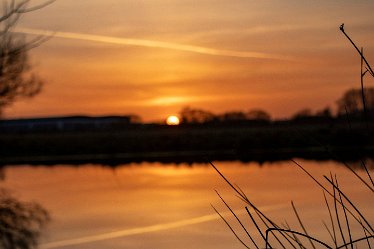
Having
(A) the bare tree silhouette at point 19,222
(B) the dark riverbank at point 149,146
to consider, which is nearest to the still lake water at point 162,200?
(A) the bare tree silhouette at point 19,222

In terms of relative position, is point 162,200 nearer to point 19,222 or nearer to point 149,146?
point 19,222

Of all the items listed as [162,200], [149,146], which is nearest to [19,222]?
[162,200]

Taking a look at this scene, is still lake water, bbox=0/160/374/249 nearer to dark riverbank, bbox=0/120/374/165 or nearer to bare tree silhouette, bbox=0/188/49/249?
bare tree silhouette, bbox=0/188/49/249

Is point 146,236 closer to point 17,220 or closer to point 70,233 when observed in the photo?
point 70,233

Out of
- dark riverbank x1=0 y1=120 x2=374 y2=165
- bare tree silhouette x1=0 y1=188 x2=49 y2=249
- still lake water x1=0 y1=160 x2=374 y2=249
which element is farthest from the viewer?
dark riverbank x1=0 y1=120 x2=374 y2=165

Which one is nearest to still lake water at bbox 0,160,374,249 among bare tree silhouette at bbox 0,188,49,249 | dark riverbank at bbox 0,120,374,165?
bare tree silhouette at bbox 0,188,49,249

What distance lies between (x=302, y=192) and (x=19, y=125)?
1870 inches

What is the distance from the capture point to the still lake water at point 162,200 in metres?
7.71

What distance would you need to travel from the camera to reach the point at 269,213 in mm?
8859

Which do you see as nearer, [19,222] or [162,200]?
[19,222]

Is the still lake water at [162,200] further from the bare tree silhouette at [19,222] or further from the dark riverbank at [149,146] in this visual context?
the dark riverbank at [149,146]

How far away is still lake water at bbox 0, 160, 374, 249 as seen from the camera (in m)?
7.71

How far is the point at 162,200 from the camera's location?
11.1 metres

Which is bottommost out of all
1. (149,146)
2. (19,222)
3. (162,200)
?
(162,200)
